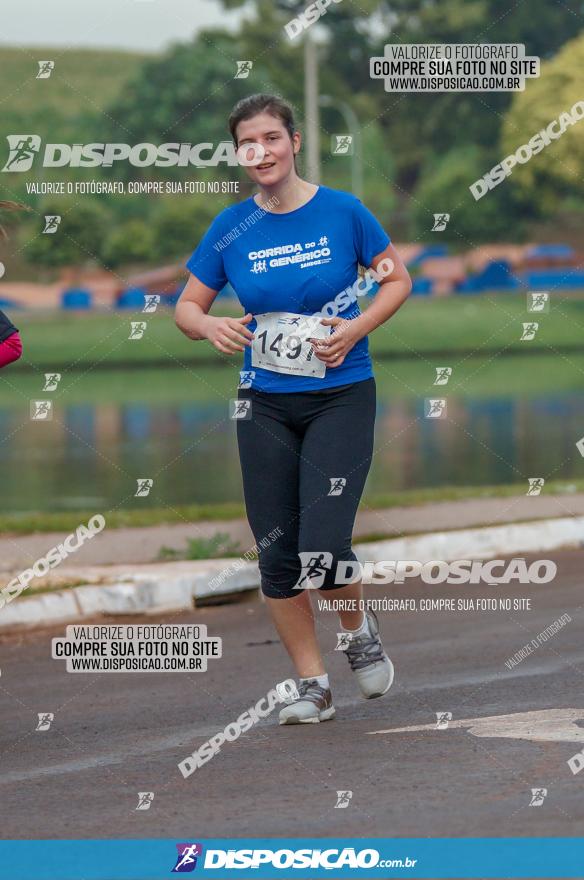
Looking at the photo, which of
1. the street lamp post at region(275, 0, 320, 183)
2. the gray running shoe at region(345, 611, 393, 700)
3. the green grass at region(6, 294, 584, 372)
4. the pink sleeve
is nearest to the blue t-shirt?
the pink sleeve

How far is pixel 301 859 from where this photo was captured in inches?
181

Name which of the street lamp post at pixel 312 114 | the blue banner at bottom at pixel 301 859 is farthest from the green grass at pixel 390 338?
the blue banner at bottom at pixel 301 859

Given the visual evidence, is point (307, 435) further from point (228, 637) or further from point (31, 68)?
point (31, 68)

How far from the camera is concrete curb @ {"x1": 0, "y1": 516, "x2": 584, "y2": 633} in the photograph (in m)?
9.47

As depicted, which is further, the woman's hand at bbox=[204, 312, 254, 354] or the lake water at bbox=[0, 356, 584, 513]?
the lake water at bbox=[0, 356, 584, 513]

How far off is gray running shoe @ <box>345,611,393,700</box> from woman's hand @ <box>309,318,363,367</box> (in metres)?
1.12

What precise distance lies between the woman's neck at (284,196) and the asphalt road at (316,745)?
6.08 feet

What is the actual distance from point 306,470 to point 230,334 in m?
0.58

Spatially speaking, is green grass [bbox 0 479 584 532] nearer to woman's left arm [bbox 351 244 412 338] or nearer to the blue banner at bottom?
woman's left arm [bbox 351 244 412 338]

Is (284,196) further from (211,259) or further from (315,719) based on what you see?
(315,719)

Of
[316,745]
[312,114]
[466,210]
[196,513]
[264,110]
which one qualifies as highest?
[466,210]

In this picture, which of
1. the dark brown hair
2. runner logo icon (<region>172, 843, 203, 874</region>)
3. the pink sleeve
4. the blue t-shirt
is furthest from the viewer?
the pink sleeve

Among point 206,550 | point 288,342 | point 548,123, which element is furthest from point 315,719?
point 548,123

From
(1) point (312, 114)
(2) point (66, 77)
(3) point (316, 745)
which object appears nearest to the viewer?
(3) point (316, 745)
